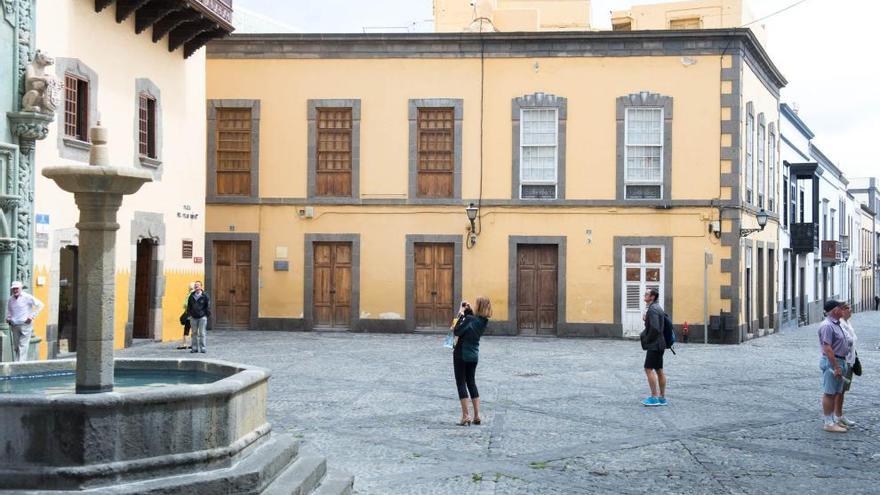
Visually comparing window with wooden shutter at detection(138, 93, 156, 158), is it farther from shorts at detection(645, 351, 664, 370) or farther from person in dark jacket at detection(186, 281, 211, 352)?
shorts at detection(645, 351, 664, 370)

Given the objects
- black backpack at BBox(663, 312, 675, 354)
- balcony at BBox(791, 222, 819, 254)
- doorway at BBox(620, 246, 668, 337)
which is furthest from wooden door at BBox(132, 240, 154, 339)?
balcony at BBox(791, 222, 819, 254)

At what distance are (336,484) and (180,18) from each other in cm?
1500

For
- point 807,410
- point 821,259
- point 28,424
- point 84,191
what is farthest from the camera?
point 821,259

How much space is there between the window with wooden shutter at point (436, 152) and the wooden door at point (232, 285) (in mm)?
4996

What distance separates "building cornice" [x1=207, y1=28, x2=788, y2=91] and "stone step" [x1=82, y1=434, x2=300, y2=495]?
63.0 ft

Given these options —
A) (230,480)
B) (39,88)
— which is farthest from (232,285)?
(230,480)

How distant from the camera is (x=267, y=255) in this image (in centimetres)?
2600

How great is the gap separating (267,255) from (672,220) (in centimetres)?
1052

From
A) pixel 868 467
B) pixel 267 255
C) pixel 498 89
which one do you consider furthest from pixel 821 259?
pixel 868 467

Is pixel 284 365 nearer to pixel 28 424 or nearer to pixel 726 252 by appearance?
pixel 28 424

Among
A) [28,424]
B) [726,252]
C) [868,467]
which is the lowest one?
[868,467]

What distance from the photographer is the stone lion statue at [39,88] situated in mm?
15633

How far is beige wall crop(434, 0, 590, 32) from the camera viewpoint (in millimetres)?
27281

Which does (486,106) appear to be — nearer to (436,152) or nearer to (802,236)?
(436,152)
